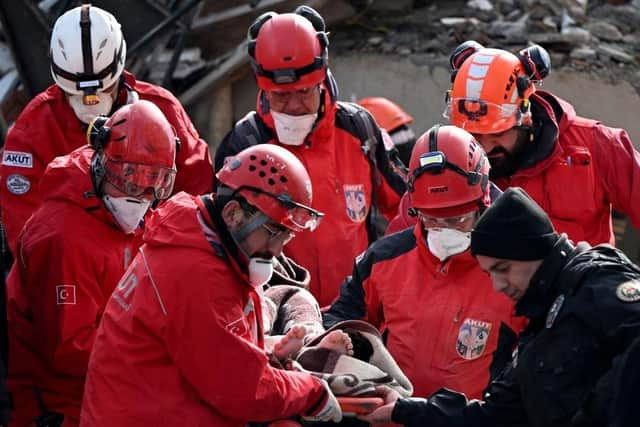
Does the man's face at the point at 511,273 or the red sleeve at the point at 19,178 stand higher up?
the man's face at the point at 511,273

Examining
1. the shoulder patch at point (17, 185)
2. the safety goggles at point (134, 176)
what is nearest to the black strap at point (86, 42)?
the shoulder patch at point (17, 185)

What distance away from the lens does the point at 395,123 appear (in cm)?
835

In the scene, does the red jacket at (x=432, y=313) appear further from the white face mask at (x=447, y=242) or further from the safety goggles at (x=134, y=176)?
the safety goggles at (x=134, y=176)

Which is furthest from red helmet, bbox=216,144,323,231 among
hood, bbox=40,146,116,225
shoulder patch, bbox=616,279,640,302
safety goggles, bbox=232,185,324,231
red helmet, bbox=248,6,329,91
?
red helmet, bbox=248,6,329,91

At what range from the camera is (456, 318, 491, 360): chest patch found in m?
4.66

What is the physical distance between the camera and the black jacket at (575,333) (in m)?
3.64

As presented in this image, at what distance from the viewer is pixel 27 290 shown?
4.91m

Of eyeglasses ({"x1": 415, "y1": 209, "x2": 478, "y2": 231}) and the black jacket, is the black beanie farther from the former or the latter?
eyeglasses ({"x1": 415, "y1": 209, "x2": 478, "y2": 231})

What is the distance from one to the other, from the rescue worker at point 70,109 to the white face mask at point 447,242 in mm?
1676

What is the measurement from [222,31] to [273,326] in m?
4.93

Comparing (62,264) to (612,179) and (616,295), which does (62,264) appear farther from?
(612,179)

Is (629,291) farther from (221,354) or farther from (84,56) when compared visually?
(84,56)

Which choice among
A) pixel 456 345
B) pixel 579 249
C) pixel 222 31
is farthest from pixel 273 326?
pixel 222 31

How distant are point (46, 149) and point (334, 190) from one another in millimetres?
1487
